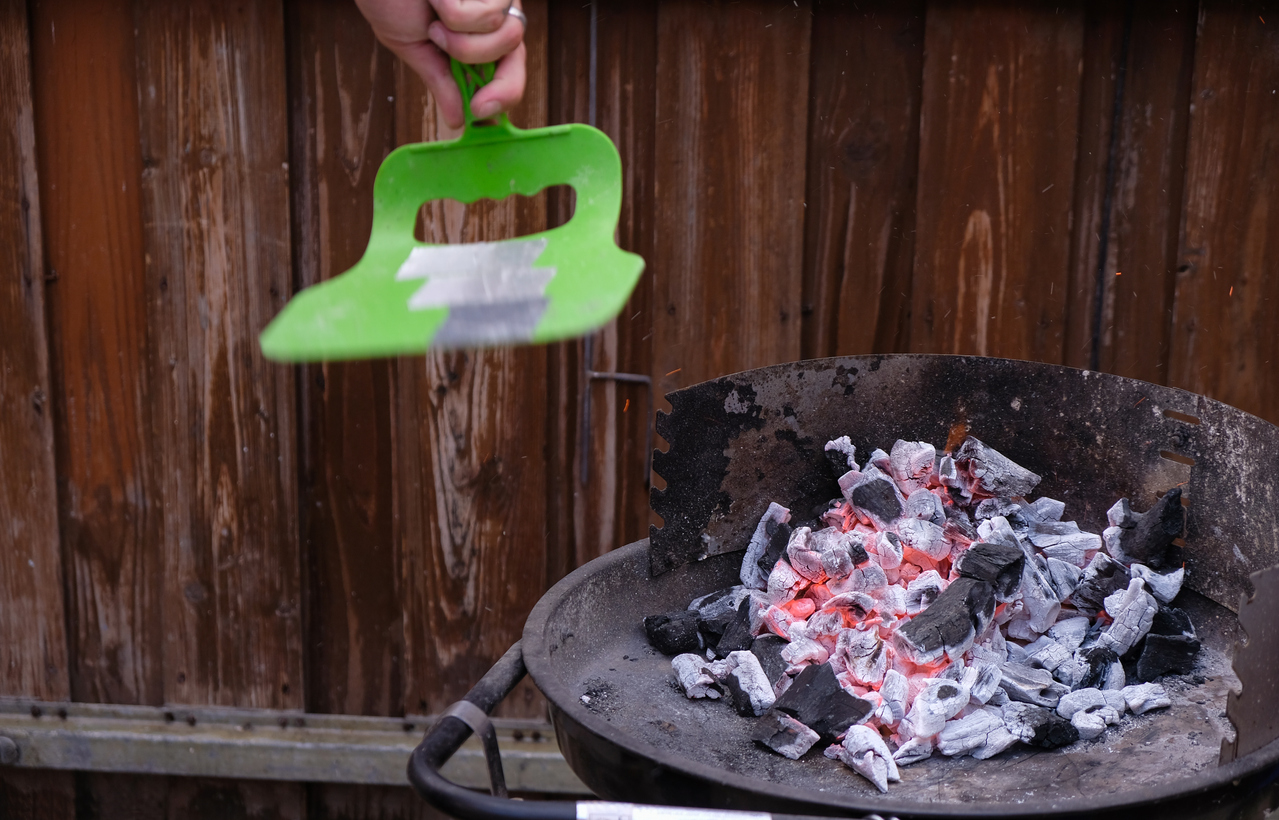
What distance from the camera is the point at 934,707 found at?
4.45 ft

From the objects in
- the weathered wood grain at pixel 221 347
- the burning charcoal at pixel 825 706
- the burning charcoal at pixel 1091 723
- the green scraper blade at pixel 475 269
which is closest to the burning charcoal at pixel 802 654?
the burning charcoal at pixel 825 706

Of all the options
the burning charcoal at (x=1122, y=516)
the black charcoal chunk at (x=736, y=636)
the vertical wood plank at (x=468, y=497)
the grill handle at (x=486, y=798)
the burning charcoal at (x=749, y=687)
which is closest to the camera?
the grill handle at (x=486, y=798)

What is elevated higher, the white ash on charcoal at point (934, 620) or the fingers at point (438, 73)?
the fingers at point (438, 73)

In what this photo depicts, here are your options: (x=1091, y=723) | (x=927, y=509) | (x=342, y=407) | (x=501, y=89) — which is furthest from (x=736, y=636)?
(x=342, y=407)

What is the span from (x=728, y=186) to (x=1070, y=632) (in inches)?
45.5

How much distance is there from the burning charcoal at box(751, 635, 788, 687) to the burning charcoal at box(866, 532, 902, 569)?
8.5 inches

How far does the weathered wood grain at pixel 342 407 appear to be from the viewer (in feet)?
7.21

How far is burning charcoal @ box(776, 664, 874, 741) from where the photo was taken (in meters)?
1.38

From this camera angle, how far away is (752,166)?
2.19m

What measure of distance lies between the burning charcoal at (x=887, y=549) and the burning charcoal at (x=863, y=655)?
0.51 ft

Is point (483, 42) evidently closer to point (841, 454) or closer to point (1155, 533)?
point (841, 454)

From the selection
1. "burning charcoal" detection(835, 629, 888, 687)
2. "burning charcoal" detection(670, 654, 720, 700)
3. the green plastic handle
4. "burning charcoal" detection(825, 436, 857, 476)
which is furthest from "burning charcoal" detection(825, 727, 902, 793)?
the green plastic handle

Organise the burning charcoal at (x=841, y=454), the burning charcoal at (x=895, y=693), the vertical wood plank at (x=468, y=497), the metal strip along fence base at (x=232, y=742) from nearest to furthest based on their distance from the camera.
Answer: the burning charcoal at (x=895, y=693), the burning charcoal at (x=841, y=454), the vertical wood plank at (x=468, y=497), the metal strip along fence base at (x=232, y=742)

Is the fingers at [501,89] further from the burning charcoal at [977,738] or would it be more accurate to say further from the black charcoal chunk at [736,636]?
the burning charcoal at [977,738]
